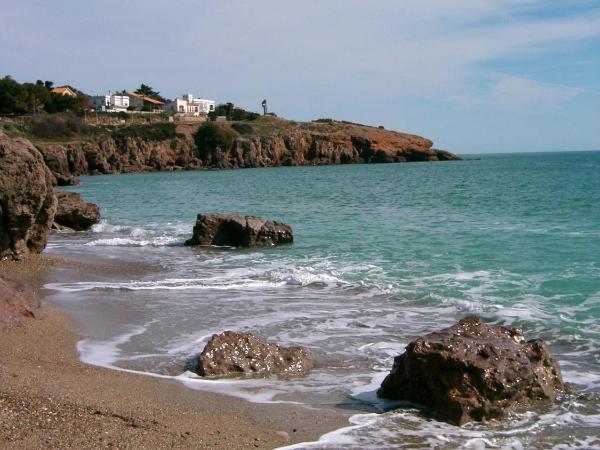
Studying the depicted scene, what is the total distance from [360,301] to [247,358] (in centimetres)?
481

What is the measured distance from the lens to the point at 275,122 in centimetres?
12306

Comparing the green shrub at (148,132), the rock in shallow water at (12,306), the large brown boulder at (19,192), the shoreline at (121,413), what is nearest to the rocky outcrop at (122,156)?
the green shrub at (148,132)

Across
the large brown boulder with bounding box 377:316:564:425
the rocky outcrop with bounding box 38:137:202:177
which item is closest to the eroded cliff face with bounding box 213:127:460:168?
the rocky outcrop with bounding box 38:137:202:177

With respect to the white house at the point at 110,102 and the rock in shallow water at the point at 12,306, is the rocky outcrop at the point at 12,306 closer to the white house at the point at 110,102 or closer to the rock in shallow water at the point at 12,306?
the rock in shallow water at the point at 12,306

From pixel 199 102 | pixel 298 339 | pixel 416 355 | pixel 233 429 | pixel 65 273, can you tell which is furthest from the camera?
pixel 199 102

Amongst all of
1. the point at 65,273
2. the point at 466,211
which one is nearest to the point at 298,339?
the point at 65,273

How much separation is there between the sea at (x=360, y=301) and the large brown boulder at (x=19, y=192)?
1.93m

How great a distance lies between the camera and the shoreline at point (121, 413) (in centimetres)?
557

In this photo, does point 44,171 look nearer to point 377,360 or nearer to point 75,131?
point 377,360

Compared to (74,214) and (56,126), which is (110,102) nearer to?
(56,126)

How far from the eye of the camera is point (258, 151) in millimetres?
105062

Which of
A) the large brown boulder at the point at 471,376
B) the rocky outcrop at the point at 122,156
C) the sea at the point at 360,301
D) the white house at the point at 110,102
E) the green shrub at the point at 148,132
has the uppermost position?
the white house at the point at 110,102

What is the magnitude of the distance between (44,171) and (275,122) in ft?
358

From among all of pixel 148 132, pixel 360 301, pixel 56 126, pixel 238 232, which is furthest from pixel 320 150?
pixel 360 301
